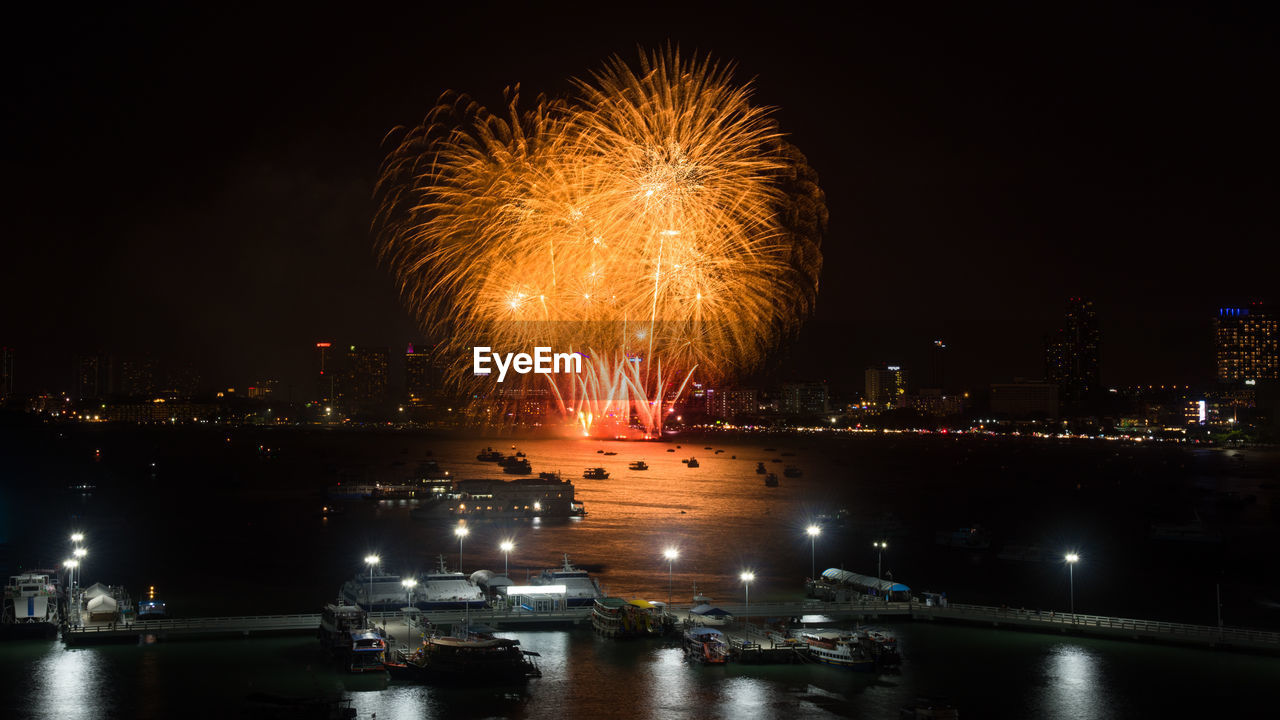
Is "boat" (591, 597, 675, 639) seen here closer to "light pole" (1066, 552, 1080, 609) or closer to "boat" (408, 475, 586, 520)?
"light pole" (1066, 552, 1080, 609)

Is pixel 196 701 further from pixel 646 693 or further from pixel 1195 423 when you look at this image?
pixel 1195 423

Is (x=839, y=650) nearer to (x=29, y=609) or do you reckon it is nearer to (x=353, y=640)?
(x=353, y=640)

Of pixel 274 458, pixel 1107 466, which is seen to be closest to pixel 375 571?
pixel 274 458

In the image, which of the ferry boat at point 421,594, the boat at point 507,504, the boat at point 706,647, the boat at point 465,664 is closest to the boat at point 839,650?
the boat at point 706,647

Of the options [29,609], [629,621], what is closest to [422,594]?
[629,621]

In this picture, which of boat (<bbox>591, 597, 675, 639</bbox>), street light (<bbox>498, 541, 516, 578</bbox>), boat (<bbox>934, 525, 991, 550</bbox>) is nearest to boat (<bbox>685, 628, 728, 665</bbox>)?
boat (<bbox>591, 597, 675, 639</bbox>)

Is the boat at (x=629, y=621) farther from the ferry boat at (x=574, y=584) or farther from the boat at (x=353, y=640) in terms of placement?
the boat at (x=353, y=640)
